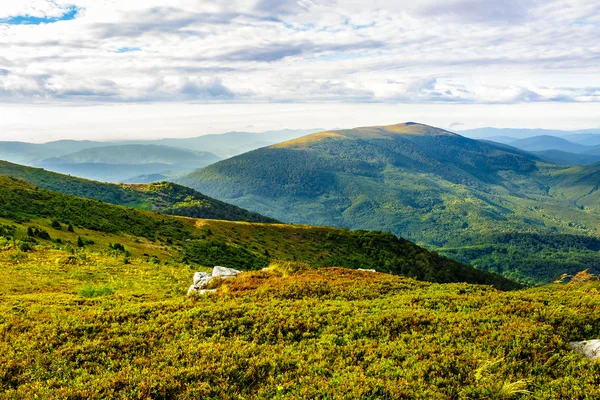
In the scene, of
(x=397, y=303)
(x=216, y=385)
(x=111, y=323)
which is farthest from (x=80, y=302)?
(x=397, y=303)

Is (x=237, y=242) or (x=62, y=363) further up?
(x=62, y=363)

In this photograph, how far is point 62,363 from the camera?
11.4m

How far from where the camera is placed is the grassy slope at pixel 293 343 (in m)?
10.6

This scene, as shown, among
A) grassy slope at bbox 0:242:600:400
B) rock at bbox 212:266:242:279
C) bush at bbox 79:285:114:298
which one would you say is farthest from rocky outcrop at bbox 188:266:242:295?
bush at bbox 79:285:114:298

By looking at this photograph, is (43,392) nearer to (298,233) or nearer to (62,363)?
(62,363)

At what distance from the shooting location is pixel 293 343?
13.5 meters

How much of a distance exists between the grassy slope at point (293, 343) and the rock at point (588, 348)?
16.9 inches

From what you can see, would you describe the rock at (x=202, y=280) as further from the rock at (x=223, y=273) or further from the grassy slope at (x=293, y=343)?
the grassy slope at (x=293, y=343)

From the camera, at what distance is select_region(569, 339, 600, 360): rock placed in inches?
487

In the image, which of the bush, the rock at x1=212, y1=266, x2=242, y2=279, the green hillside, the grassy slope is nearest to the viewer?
the grassy slope

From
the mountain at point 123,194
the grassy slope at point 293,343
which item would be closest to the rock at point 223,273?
the grassy slope at point 293,343

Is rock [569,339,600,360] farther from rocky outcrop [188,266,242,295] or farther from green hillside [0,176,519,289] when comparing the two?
green hillside [0,176,519,289]

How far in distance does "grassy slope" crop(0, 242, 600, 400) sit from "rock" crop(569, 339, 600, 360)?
43cm

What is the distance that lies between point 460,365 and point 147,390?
33.4 feet
